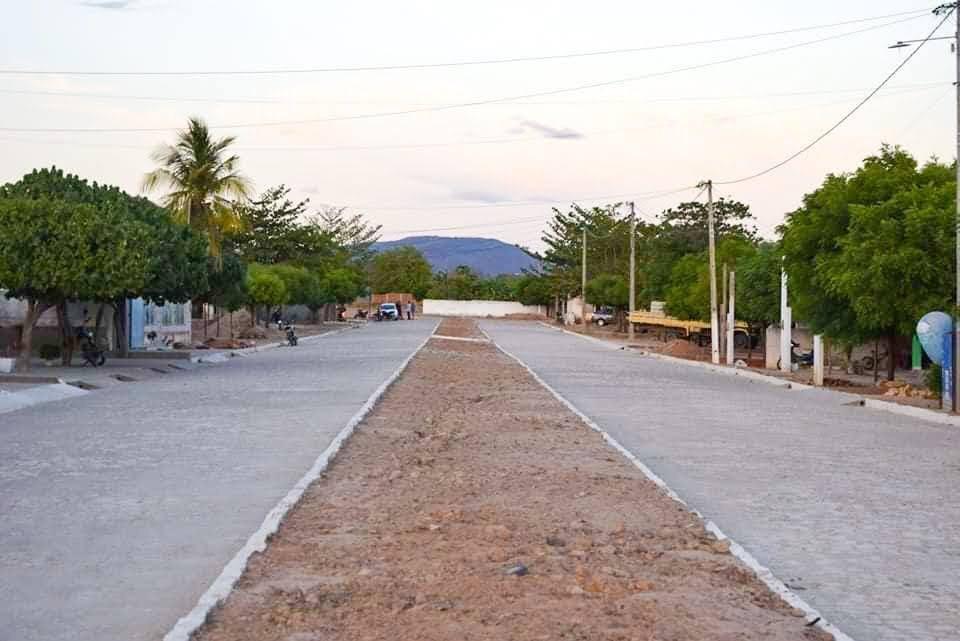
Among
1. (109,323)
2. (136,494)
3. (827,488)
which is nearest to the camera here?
(136,494)

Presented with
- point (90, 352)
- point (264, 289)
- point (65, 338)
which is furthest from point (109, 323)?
point (264, 289)

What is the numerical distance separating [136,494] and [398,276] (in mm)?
175241

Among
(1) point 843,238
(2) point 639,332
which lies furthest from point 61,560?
(2) point 639,332

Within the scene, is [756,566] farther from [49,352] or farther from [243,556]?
[49,352]

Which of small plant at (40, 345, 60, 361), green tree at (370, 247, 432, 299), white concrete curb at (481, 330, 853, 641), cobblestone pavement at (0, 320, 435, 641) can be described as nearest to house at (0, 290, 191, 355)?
small plant at (40, 345, 60, 361)

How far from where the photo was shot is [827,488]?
1409 centimetres

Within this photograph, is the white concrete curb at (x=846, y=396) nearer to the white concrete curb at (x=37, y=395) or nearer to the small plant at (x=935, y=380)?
the small plant at (x=935, y=380)

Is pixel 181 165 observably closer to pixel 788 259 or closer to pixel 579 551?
pixel 788 259

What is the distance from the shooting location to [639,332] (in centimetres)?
9562

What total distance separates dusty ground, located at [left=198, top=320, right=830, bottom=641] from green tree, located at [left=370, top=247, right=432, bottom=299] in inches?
6734

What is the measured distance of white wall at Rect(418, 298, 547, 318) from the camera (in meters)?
170

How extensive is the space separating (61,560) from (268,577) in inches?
68.7

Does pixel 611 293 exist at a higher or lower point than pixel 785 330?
higher

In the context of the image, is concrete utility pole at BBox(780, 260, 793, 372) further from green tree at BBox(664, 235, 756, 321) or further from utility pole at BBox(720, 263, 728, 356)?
green tree at BBox(664, 235, 756, 321)
